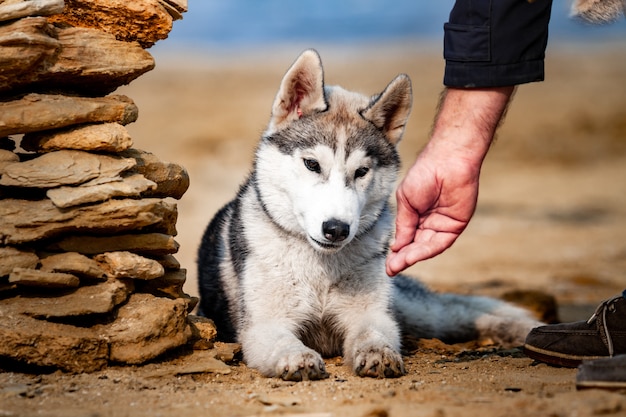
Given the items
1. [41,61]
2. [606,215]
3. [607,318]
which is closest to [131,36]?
[41,61]

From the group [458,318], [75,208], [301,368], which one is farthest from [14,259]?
[458,318]

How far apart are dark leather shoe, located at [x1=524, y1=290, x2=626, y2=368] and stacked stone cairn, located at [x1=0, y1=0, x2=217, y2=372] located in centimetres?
197

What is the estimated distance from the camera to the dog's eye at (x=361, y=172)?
463 centimetres

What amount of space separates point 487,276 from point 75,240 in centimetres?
537

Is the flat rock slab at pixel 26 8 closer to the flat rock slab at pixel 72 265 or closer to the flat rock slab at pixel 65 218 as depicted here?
the flat rock slab at pixel 65 218

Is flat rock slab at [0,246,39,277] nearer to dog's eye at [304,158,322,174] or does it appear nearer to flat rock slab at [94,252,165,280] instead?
flat rock slab at [94,252,165,280]

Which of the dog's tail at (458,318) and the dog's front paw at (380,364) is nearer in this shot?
the dog's front paw at (380,364)

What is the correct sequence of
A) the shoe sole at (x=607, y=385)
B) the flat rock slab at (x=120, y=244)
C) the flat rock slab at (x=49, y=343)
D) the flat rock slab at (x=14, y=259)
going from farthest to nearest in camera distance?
the flat rock slab at (x=120, y=244)
the flat rock slab at (x=14, y=259)
the flat rock slab at (x=49, y=343)
the shoe sole at (x=607, y=385)

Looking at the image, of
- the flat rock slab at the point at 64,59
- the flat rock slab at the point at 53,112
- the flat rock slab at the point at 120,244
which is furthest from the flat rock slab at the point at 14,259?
the flat rock slab at the point at 64,59

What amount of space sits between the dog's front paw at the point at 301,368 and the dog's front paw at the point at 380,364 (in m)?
0.20

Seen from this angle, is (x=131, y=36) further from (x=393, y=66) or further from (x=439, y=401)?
(x=393, y=66)

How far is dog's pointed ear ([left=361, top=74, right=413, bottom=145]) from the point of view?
4.80m

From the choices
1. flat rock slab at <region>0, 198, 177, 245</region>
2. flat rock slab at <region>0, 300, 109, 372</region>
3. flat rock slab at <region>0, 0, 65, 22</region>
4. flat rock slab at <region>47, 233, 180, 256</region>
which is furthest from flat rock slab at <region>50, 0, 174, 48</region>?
flat rock slab at <region>0, 300, 109, 372</region>

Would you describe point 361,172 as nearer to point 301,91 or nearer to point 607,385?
point 301,91
